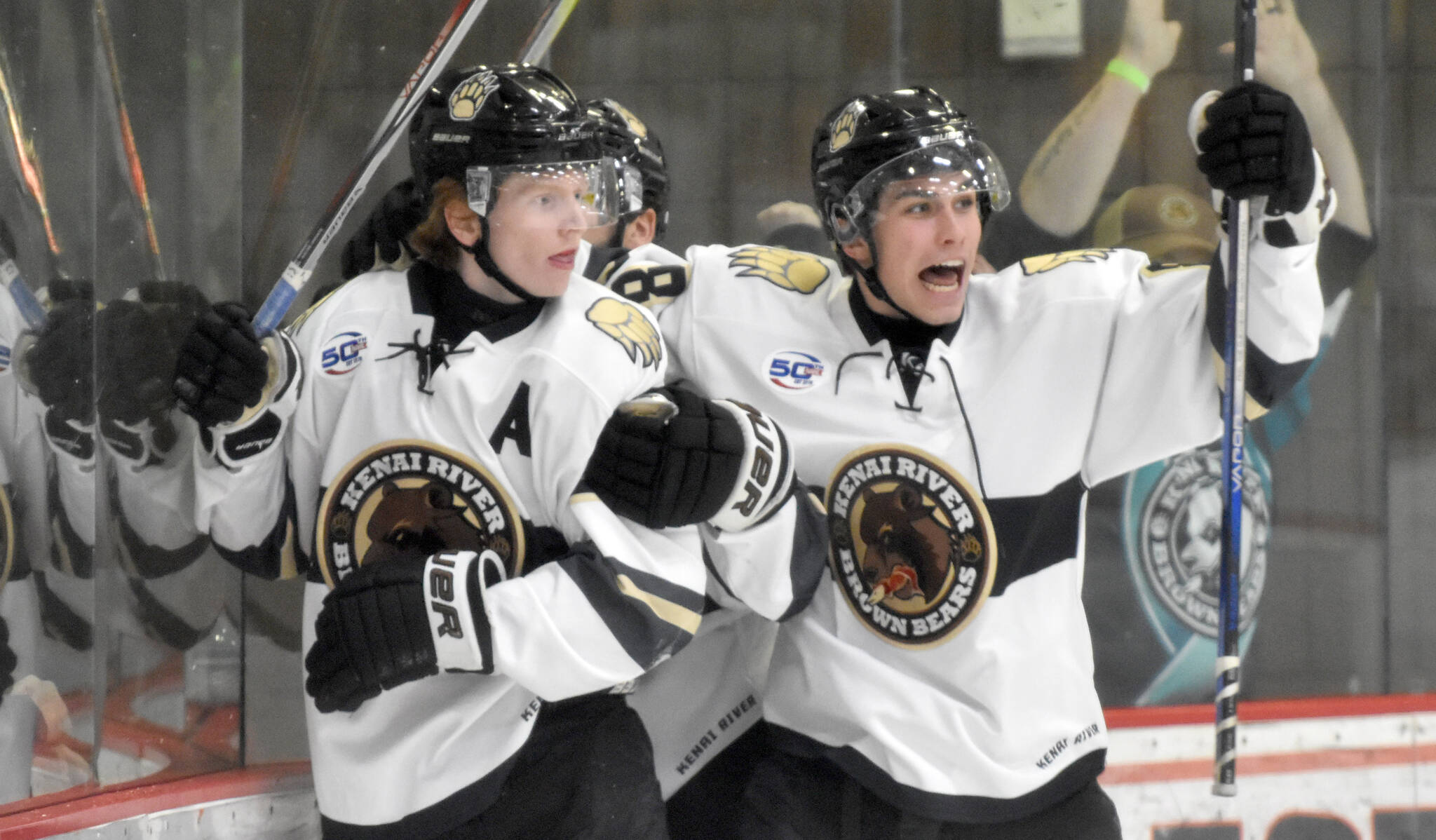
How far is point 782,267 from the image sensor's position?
187cm

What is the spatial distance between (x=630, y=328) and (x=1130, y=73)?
70.8 inches

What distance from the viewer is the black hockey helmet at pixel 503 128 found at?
4.93ft

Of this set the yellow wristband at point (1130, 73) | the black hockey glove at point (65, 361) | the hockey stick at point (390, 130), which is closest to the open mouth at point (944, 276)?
the hockey stick at point (390, 130)

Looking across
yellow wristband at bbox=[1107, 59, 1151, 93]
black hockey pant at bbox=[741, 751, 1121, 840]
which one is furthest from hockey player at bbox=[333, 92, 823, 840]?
yellow wristband at bbox=[1107, 59, 1151, 93]

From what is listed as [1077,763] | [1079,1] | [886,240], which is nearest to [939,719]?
[1077,763]

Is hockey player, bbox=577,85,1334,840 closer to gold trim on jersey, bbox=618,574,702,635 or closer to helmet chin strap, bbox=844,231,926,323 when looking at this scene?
helmet chin strap, bbox=844,231,926,323

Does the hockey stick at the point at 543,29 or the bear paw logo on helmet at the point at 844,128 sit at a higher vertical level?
the hockey stick at the point at 543,29

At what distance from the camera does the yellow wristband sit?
293 centimetres

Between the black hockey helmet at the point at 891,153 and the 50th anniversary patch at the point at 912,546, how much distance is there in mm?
307

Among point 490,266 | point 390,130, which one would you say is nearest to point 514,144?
point 490,266

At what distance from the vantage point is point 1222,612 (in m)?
1.70

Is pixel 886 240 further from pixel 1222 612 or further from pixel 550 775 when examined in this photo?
pixel 550 775

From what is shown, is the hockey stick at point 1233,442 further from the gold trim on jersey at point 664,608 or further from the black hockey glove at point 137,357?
the black hockey glove at point 137,357

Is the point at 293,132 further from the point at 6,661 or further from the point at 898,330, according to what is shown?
the point at 898,330
